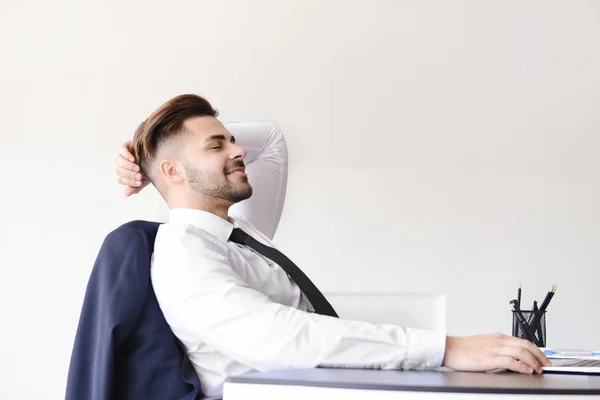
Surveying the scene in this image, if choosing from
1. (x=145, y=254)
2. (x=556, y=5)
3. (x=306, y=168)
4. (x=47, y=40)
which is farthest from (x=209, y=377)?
(x=556, y=5)

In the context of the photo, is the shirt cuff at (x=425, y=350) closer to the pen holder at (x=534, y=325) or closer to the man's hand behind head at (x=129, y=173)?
the man's hand behind head at (x=129, y=173)

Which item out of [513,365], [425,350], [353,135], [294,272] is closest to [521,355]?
[513,365]

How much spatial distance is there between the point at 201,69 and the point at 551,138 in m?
1.62

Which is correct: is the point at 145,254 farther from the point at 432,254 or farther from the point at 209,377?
the point at 432,254

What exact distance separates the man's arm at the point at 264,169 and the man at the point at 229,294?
1.12ft

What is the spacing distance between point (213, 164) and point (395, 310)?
565 millimetres

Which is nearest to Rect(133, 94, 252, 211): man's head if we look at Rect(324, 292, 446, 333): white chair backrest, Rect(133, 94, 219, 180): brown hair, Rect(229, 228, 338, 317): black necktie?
Rect(133, 94, 219, 180): brown hair

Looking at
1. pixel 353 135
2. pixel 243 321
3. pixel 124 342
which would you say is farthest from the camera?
pixel 353 135

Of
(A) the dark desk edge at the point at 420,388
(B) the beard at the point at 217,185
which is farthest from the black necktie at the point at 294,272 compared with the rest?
(A) the dark desk edge at the point at 420,388

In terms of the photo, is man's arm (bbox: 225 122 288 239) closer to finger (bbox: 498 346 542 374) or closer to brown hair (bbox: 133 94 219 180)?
brown hair (bbox: 133 94 219 180)

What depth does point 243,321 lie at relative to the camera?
121 cm

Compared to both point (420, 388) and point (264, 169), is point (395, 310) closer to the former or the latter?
point (264, 169)

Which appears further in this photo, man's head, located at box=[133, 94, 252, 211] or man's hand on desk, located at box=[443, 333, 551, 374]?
man's head, located at box=[133, 94, 252, 211]

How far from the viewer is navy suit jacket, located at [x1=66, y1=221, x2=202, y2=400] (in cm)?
128
